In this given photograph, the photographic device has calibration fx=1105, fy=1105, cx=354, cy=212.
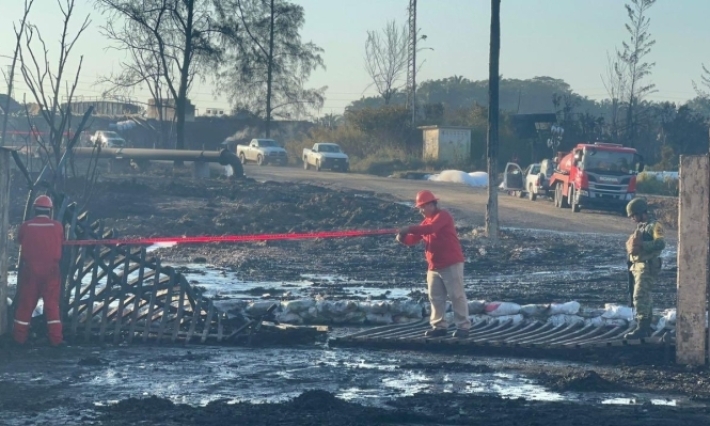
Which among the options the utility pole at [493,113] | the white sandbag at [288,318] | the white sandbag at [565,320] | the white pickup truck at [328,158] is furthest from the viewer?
the white pickup truck at [328,158]

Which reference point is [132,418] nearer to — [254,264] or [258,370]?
[258,370]

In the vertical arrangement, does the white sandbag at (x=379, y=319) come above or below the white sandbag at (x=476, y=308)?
below

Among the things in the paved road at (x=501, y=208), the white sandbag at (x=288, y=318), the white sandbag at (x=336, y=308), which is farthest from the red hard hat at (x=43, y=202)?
the paved road at (x=501, y=208)

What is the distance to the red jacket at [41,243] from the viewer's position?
1172 cm

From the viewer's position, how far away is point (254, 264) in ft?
68.9

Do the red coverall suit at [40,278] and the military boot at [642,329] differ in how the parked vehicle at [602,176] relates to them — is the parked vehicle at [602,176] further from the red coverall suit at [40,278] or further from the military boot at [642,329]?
the red coverall suit at [40,278]

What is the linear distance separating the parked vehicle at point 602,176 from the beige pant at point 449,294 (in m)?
22.2

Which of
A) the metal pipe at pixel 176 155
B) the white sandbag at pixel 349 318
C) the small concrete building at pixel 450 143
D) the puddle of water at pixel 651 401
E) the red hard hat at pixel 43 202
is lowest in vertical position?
the white sandbag at pixel 349 318

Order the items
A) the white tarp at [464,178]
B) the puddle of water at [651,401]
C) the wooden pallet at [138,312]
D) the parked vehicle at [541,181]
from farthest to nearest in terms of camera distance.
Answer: the white tarp at [464,178]
the parked vehicle at [541,181]
the wooden pallet at [138,312]
the puddle of water at [651,401]

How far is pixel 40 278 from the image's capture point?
38.5 ft

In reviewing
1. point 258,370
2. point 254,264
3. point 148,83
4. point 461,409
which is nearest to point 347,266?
point 254,264

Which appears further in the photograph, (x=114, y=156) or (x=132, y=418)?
(x=114, y=156)

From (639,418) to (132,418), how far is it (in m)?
3.84

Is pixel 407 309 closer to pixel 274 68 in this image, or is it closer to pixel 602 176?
pixel 602 176
